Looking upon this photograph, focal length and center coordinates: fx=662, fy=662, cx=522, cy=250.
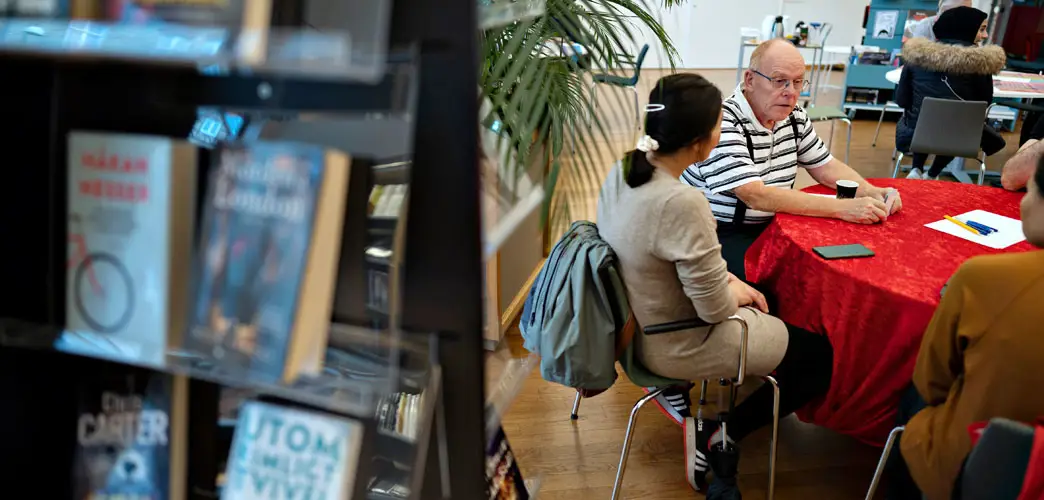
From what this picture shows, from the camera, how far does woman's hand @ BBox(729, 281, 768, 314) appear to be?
199cm

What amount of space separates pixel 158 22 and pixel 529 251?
2.68 metres

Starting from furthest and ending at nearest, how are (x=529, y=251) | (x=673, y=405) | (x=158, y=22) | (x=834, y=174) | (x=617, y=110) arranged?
(x=529, y=251) < (x=834, y=174) < (x=673, y=405) < (x=617, y=110) < (x=158, y=22)

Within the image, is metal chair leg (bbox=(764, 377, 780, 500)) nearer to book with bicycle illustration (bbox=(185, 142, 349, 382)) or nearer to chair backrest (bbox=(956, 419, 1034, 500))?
chair backrest (bbox=(956, 419, 1034, 500))

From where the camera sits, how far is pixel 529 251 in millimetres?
3262

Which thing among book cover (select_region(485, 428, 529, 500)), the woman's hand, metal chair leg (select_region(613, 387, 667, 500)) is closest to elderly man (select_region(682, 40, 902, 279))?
the woman's hand

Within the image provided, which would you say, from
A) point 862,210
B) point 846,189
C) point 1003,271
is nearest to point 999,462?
point 1003,271

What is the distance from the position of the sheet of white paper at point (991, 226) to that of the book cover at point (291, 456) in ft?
6.56

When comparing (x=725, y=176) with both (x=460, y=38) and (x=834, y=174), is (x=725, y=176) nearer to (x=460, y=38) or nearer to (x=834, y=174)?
(x=834, y=174)

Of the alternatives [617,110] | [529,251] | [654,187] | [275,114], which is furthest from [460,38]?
[529,251]

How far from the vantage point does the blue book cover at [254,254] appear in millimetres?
608

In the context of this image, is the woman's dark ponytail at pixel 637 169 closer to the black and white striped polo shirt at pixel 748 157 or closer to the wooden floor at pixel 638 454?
the wooden floor at pixel 638 454

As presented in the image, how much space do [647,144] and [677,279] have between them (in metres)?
0.37

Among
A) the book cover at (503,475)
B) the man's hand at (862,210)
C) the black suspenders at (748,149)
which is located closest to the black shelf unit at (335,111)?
the book cover at (503,475)

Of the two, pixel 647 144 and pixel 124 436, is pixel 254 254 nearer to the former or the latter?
pixel 124 436
